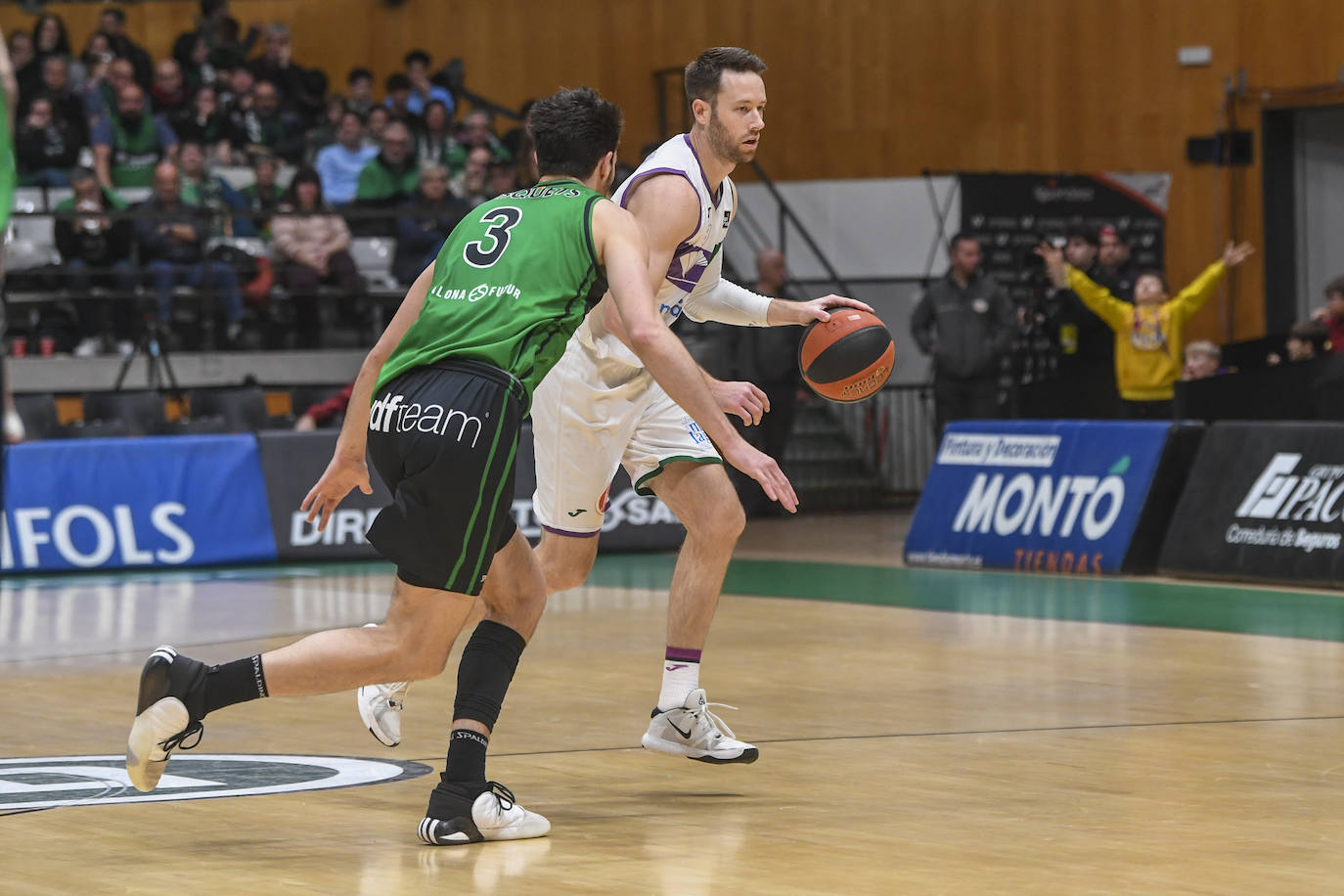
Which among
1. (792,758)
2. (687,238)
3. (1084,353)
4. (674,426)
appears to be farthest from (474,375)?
(1084,353)

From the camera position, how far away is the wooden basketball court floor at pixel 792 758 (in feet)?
16.1

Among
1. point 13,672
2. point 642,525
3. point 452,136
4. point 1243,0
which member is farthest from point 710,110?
point 1243,0

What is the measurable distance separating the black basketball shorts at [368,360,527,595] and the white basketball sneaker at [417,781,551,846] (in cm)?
56

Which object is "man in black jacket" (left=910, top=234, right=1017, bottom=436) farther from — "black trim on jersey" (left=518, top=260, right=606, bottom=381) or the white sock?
"black trim on jersey" (left=518, top=260, right=606, bottom=381)

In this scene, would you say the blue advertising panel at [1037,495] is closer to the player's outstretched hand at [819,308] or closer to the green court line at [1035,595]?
the green court line at [1035,595]

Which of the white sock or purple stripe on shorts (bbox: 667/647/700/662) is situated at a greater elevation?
purple stripe on shorts (bbox: 667/647/700/662)

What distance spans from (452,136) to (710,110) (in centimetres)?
1340

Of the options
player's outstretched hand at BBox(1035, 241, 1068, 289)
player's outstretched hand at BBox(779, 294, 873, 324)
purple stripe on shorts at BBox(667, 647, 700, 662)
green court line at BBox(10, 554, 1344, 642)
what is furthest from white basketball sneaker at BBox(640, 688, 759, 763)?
player's outstretched hand at BBox(1035, 241, 1068, 289)

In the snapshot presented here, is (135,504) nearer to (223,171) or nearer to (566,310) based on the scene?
(223,171)

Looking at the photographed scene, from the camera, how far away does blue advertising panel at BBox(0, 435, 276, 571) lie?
1394 cm

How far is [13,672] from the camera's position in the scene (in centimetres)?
908

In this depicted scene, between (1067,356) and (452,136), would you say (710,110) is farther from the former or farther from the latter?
(452,136)

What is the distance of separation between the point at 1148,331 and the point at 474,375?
10.9 m

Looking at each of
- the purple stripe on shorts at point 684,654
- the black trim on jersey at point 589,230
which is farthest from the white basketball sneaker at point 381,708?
the black trim on jersey at point 589,230
